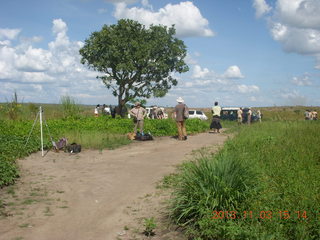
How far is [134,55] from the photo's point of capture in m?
35.7

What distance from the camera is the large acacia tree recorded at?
118 feet

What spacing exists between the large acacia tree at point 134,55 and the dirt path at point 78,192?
82.2 feet

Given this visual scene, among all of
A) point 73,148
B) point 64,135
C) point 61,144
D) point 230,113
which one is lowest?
point 73,148

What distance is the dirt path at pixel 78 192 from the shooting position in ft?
17.9

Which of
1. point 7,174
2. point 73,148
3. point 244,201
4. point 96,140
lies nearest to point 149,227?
point 244,201

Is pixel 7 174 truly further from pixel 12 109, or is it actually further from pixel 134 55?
pixel 134 55

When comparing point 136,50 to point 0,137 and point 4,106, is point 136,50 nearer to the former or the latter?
point 4,106

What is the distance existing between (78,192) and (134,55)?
2938 cm

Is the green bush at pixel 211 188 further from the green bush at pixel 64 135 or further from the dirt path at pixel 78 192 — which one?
the green bush at pixel 64 135

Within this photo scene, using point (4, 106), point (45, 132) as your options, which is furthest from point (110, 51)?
point (45, 132)

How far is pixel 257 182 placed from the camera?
5586 mm

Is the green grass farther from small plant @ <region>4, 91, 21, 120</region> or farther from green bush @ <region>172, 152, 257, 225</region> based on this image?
small plant @ <region>4, 91, 21, 120</region>

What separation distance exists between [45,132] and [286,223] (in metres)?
13.6
